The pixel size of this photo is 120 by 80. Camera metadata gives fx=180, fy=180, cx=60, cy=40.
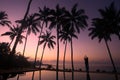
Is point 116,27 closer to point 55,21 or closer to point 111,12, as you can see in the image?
point 111,12

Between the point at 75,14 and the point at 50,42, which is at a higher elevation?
the point at 75,14

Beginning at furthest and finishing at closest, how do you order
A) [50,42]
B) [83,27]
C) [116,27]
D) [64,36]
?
[50,42]
[64,36]
[83,27]
[116,27]

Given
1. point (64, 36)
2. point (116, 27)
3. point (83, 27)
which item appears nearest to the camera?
point (116, 27)

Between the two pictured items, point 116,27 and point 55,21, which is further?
point 55,21

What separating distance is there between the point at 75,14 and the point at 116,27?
459 inches

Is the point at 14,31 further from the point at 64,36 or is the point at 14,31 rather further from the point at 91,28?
the point at 91,28

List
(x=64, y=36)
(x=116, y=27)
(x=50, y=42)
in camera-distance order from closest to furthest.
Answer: (x=116, y=27) < (x=64, y=36) < (x=50, y=42)

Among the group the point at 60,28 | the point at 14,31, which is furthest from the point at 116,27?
the point at 14,31

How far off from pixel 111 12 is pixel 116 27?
3.88 metres

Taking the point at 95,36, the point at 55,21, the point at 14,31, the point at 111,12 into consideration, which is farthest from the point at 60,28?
the point at 14,31

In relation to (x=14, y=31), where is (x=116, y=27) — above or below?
below

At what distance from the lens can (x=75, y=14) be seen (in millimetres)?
48406

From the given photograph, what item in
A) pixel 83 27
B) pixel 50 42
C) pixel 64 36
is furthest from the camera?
pixel 50 42

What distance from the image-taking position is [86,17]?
156 feet
